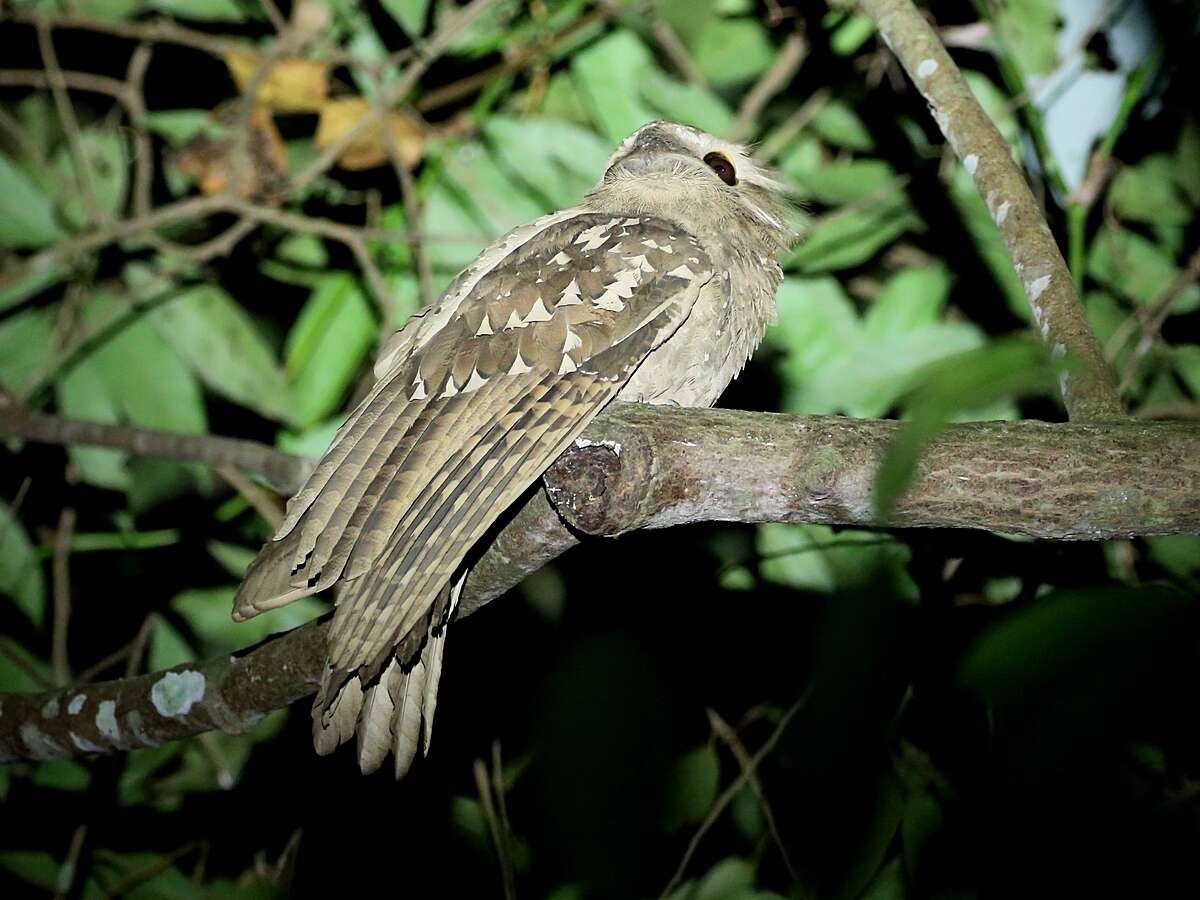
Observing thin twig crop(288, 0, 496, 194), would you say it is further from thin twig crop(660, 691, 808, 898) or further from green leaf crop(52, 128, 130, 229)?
thin twig crop(660, 691, 808, 898)

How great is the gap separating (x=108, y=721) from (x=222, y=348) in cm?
119

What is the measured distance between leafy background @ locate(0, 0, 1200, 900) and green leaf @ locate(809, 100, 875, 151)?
0.01m

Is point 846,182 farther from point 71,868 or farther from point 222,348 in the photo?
point 71,868

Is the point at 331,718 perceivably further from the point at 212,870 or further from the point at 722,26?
the point at 722,26

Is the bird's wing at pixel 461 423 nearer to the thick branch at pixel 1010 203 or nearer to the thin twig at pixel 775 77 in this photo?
the thick branch at pixel 1010 203

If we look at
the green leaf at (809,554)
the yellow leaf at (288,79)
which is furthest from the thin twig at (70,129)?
the green leaf at (809,554)

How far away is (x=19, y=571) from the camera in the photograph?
A: 2539 mm

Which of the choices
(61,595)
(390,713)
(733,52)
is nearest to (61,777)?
(61,595)

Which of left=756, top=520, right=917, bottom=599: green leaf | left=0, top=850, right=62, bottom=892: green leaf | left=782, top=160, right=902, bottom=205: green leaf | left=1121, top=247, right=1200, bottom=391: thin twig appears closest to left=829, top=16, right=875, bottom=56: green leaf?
left=782, top=160, right=902, bottom=205: green leaf

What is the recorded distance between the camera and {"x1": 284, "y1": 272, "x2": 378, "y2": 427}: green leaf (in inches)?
107

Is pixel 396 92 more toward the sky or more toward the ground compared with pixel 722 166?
more toward the sky

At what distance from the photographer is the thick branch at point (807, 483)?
3.53 ft

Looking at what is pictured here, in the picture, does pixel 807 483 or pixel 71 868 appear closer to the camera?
pixel 807 483

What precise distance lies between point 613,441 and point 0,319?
230cm
